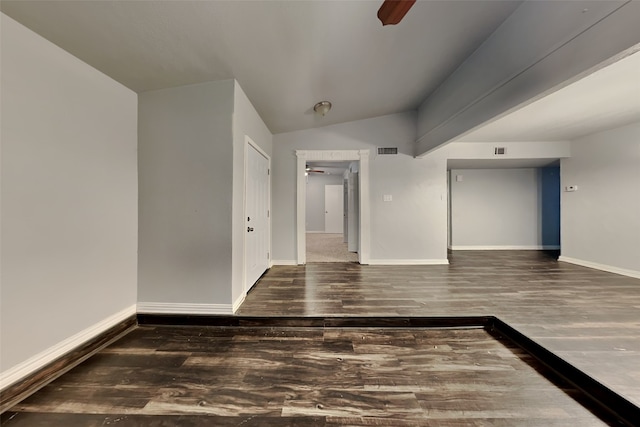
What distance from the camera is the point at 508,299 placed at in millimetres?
2607

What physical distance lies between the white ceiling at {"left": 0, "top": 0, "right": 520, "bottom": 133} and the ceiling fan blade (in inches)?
21.5

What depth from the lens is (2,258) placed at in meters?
1.36

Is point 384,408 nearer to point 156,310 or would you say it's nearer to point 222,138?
point 156,310

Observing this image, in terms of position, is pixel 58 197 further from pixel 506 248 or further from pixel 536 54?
pixel 506 248

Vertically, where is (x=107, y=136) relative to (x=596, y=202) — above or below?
above

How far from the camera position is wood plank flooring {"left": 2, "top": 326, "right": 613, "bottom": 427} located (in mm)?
1284

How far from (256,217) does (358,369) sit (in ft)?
7.15

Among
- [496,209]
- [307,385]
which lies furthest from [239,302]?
[496,209]

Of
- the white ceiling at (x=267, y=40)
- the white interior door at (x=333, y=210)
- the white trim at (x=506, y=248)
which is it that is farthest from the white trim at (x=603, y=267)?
the white interior door at (x=333, y=210)

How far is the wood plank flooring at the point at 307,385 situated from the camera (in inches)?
50.6

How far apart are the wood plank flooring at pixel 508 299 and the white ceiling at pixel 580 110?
202cm

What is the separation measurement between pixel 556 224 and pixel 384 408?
6.99 m

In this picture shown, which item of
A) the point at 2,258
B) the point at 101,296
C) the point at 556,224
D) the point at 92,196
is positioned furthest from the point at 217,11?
the point at 556,224

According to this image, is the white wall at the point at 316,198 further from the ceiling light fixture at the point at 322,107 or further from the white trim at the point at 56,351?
the white trim at the point at 56,351
